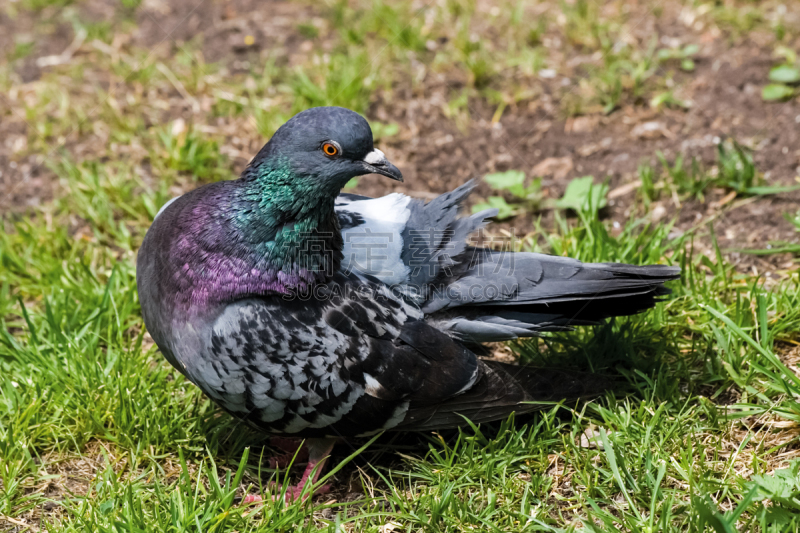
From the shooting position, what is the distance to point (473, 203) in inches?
197

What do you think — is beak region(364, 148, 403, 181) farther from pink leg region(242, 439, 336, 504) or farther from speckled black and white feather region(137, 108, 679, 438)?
pink leg region(242, 439, 336, 504)

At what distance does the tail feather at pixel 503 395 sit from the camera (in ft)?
10.8

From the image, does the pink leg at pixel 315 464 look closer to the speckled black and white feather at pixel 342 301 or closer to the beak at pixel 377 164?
the speckled black and white feather at pixel 342 301

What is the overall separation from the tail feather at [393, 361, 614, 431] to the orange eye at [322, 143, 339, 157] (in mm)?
1205

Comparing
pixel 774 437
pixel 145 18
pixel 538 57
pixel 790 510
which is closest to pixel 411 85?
pixel 538 57

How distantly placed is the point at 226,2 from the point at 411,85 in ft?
7.58

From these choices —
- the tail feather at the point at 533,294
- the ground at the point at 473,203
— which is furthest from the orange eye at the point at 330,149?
the ground at the point at 473,203

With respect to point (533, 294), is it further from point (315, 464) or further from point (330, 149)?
point (315, 464)

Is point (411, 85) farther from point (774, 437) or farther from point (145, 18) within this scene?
point (774, 437)

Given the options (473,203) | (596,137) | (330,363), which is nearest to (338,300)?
(330,363)

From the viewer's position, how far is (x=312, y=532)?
2996mm

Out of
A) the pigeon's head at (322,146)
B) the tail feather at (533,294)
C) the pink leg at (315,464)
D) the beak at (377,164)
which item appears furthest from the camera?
the pink leg at (315,464)

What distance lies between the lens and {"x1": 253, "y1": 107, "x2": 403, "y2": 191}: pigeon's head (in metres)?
2.98

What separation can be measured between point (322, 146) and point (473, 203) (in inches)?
86.1
